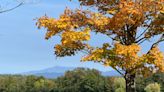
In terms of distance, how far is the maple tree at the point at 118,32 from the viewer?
18078 millimetres

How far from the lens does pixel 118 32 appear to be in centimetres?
1914

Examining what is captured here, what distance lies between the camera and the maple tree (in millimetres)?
18078

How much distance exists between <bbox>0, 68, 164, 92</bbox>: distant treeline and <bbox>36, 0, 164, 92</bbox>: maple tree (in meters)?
113

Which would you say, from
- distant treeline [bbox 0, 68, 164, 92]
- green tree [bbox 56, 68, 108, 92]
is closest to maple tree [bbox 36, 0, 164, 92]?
distant treeline [bbox 0, 68, 164, 92]

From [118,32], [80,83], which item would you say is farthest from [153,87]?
[118,32]

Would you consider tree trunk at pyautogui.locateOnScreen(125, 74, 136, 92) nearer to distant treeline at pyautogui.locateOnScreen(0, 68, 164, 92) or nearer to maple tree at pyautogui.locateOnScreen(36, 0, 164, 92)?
maple tree at pyautogui.locateOnScreen(36, 0, 164, 92)

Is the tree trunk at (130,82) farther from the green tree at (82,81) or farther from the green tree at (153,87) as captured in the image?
the green tree at (82,81)

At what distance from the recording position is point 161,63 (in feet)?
60.3

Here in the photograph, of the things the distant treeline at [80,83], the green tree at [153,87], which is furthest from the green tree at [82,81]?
the green tree at [153,87]

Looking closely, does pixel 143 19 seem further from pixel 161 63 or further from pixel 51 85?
pixel 51 85

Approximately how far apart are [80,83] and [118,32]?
5036 inches

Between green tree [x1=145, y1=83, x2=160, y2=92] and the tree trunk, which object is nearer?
the tree trunk

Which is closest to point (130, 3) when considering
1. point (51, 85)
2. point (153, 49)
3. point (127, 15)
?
point (127, 15)

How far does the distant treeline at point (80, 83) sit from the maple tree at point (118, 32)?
11340cm
